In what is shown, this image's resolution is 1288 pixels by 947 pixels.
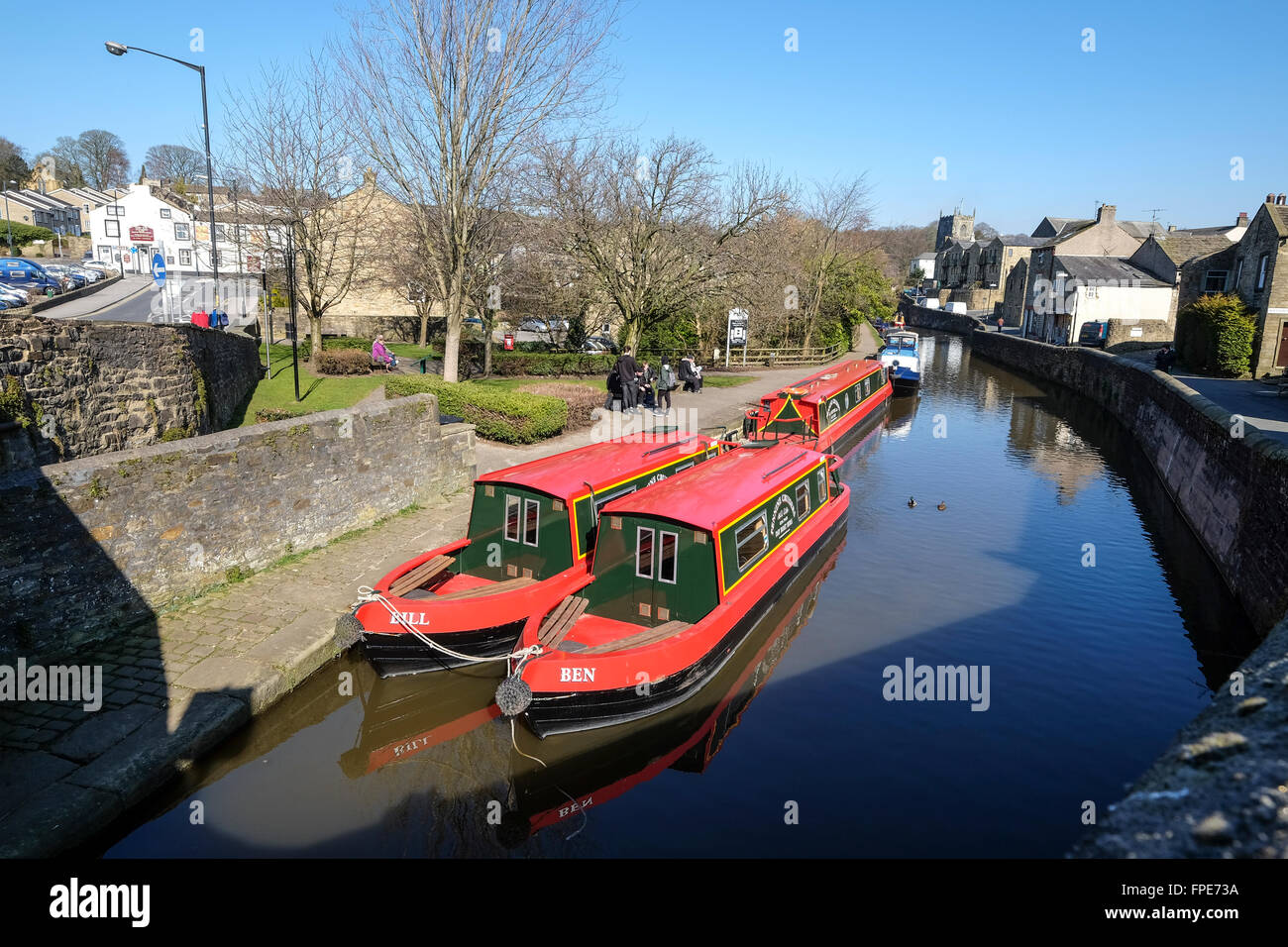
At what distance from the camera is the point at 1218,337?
984 inches

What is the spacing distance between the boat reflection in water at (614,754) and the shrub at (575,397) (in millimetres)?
11328

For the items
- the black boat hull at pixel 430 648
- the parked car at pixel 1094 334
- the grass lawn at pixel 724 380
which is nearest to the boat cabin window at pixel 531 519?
the black boat hull at pixel 430 648

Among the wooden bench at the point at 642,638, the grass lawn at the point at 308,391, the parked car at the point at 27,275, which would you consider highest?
the parked car at the point at 27,275

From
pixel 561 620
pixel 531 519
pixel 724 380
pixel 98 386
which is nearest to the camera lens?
pixel 561 620

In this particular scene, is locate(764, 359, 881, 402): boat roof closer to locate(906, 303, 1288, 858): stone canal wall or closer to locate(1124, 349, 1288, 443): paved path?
locate(906, 303, 1288, 858): stone canal wall

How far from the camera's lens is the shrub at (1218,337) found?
24406mm

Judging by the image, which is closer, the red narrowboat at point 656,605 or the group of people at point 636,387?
the red narrowboat at point 656,605

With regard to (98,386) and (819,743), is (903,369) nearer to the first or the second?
(819,743)

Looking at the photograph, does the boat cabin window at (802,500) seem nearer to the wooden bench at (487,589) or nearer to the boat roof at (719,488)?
the boat roof at (719,488)

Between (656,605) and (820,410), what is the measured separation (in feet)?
40.8

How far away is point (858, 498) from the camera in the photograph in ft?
55.4

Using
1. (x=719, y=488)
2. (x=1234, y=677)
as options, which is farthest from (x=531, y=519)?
(x=1234, y=677)
